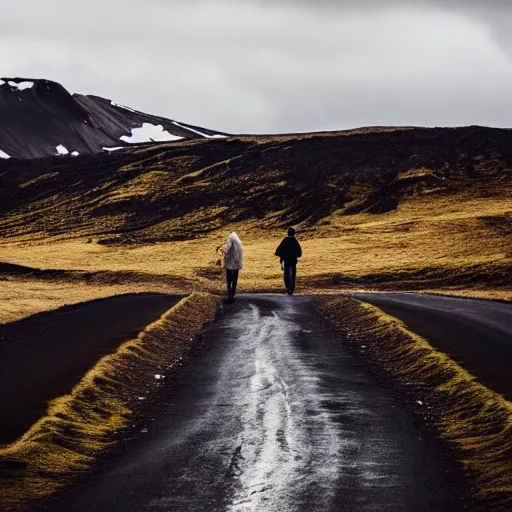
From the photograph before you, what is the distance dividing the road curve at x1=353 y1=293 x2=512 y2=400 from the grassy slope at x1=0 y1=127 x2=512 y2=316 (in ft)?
44.0

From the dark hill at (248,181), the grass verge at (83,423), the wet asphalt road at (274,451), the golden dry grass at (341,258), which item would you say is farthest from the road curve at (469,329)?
the dark hill at (248,181)

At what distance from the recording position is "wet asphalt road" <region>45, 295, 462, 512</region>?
36.4ft

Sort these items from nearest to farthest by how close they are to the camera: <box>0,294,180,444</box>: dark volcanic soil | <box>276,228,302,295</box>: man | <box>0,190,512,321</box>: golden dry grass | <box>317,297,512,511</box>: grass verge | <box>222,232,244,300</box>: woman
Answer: <box>317,297,512,511</box>: grass verge → <box>0,294,180,444</box>: dark volcanic soil → <box>222,232,244,300</box>: woman → <box>276,228,302,295</box>: man → <box>0,190,512,321</box>: golden dry grass

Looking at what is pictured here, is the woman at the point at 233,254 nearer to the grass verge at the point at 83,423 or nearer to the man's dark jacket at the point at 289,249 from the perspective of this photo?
the man's dark jacket at the point at 289,249

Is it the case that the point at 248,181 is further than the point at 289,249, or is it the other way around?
the point at 248,181

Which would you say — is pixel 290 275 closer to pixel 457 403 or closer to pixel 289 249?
pixel 289 249

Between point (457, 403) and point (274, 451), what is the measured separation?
4724 millimetres

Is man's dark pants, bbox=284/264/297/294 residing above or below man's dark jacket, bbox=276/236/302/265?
below

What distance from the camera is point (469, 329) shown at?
88.6 ft

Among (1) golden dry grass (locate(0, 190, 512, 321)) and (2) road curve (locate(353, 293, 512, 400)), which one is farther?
(1) golden dry grass (locate(0, 190, 512, 321))

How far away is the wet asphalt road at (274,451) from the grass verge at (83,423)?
1.44 feet

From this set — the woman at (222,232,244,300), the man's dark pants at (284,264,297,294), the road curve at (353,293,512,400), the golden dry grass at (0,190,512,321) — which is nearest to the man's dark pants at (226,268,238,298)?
the woman at (222,232,244,300)

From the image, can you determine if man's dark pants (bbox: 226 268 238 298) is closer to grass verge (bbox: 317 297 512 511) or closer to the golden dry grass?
the golden dry grass

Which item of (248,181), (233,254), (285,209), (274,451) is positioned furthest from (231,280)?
(248,181)
